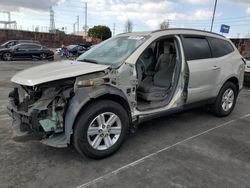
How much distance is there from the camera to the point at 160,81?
193 inches

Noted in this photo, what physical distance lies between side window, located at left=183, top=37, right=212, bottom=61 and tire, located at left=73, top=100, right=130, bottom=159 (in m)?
1.79

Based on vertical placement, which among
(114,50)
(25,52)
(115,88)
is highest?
(114,50)

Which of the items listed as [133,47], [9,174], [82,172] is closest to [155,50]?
[133,47]

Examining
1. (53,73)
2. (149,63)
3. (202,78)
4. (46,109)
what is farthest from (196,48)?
(46,109)

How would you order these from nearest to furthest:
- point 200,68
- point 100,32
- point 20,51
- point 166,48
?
point 200,68, point 166,48, point 20,51, point 100,32

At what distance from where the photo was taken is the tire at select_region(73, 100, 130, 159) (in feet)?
10.7

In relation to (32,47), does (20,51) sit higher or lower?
lower

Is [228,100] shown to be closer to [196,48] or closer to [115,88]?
[196,48]

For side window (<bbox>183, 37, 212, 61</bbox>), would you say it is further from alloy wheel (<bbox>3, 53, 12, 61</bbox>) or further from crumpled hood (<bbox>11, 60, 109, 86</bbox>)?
alloy wheel (<bbox>3, 53, 12, 61</bbox>)

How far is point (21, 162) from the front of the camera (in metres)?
3.38

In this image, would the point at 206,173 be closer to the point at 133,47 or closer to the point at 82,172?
the point at 82,172

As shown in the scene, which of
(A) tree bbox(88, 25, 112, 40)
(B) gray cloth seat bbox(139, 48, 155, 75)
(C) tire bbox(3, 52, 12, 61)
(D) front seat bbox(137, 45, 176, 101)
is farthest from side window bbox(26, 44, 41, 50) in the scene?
(A) tree bbox(88, 25, 112, 40)

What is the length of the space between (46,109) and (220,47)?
3806mm

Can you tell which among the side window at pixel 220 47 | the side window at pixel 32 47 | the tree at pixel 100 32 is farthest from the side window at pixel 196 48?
the tree at pixel 100 32
